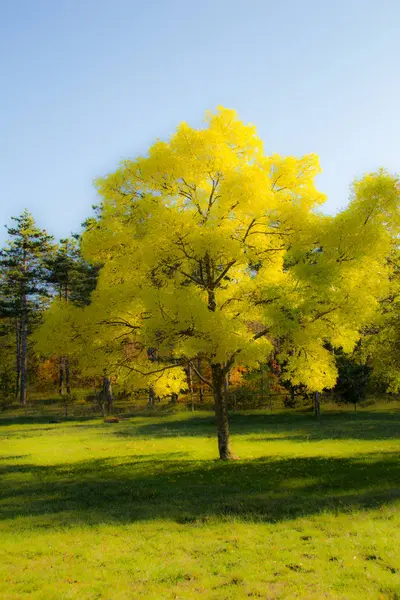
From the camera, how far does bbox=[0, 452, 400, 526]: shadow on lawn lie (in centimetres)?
1101

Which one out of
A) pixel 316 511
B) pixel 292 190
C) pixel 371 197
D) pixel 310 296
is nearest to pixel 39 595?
pixel 316 511

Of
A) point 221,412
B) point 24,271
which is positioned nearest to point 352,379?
point 221,412

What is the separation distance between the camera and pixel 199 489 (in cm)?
1327

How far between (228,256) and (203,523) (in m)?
7.82

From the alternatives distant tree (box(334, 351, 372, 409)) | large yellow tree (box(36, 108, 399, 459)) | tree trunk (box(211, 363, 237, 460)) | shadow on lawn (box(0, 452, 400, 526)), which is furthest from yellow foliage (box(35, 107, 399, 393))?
distant tree (box(334, 351, 372, 409))

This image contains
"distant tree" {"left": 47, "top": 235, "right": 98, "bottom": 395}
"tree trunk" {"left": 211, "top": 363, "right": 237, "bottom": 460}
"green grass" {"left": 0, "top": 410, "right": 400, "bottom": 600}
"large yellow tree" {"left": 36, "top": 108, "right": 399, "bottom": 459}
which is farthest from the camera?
"distant tree" {"left": 47, "top": 235, "right": 98, "bottom": 395}

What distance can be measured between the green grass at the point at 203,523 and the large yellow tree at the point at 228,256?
334cm

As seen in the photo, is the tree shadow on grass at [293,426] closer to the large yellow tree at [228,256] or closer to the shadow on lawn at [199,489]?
the shadow on lawn at [199,489]

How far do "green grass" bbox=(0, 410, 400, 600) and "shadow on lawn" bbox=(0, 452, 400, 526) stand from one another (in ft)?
0.15

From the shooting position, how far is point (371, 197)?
43.5 ft

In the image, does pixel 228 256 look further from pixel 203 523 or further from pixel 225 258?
pixel 203 523

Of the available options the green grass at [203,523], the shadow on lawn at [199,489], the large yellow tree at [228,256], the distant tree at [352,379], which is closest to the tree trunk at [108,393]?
the distant tree at [352,379]

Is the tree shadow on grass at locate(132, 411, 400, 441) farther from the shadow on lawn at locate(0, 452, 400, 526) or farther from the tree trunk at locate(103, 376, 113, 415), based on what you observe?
the tree trunk at locate(103, 376, 113, 415)

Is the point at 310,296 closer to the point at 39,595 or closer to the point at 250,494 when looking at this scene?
the point at 250,494
